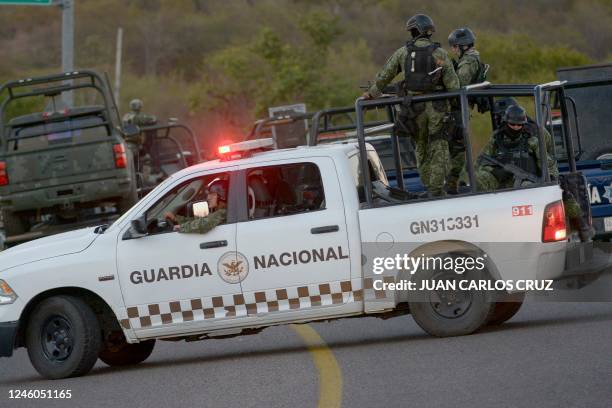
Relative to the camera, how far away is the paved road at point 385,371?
8.31 metres

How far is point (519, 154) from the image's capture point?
11.5m

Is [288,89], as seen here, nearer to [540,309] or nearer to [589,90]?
[589,90]

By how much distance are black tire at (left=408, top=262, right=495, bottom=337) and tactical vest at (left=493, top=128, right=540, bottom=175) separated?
1338 mm

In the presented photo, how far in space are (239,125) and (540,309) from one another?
113ft

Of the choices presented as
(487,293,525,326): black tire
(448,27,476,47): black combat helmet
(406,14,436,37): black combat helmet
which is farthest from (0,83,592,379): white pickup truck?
(448,27,476,47): black combat helmet

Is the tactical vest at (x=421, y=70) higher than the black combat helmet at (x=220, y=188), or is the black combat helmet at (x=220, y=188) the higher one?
the tactical vest at (x=421, y=70)

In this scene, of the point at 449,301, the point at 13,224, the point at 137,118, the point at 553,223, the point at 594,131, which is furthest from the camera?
the point at 137,118

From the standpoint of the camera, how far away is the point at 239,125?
4659cm

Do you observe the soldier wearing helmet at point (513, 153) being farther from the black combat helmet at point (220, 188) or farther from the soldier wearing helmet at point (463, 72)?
the black combat helmet at point (220, 188)

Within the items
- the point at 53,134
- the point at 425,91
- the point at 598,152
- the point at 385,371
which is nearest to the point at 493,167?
the point at 425,91

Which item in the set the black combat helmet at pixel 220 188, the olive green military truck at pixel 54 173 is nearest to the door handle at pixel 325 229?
the black combat helmet at pixel 220 188

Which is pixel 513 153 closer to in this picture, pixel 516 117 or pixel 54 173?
pixel 516 117

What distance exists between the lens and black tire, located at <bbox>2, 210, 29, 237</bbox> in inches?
769

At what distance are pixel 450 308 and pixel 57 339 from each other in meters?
3.27
